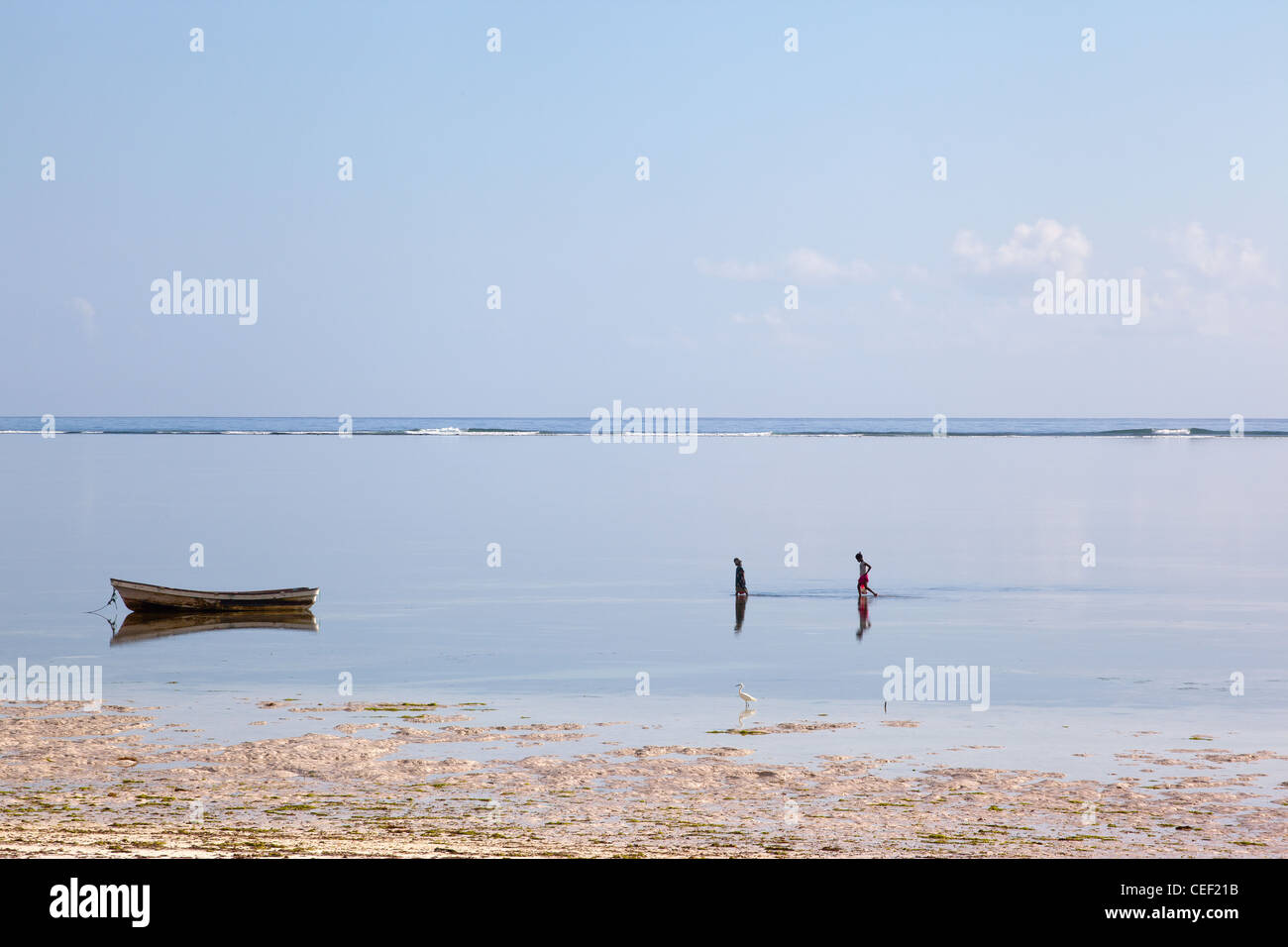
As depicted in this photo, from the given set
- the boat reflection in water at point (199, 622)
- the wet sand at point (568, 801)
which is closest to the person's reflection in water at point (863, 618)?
the wet sand at point (568, 801)

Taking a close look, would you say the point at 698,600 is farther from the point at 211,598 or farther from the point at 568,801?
the point at 568,801

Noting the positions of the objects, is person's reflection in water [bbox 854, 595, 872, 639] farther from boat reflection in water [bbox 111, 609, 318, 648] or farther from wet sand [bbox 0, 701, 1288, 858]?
boat reflection in water [bbox 111, 609, 318, 648]

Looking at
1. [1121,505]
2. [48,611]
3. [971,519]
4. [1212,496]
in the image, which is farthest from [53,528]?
[1212,496]

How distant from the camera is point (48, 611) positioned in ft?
130

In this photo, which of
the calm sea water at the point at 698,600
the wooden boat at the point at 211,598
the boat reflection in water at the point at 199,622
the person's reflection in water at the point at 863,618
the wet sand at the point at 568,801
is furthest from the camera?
the wooden boat at the point at 211,598

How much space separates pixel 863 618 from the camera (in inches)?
1499

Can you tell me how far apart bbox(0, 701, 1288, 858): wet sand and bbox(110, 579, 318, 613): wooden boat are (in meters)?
15.6

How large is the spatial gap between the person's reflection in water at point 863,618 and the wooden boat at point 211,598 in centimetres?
1608

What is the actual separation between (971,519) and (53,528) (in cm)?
4717

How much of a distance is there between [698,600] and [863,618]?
6.27 metres

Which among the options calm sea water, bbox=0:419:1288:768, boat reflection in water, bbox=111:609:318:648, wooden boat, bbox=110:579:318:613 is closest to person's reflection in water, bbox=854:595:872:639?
calm sea water, bbox=0:419:1288:768

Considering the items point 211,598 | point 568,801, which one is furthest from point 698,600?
point 568,801

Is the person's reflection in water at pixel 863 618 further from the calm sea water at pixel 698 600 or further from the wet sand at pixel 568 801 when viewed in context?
the wet sand at pixel 568 801

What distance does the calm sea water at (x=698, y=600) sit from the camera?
26.4 m
